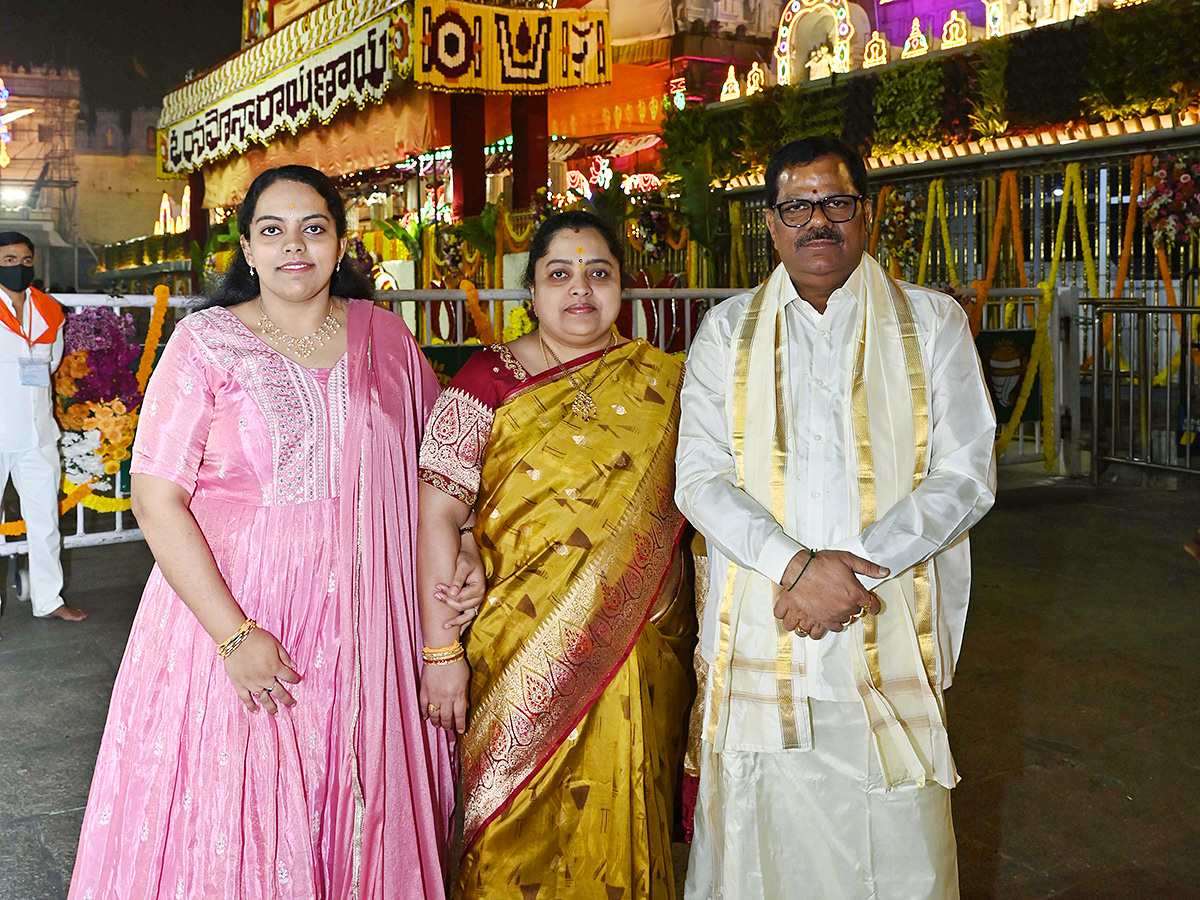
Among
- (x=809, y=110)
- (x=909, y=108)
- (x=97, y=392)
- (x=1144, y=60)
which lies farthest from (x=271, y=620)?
(x=809, y=110)

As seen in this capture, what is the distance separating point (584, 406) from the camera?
7.46 ft

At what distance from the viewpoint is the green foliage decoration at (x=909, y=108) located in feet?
40.8

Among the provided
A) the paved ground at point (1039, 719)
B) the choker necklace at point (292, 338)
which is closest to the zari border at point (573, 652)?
the paved ground at point (1039, 719)

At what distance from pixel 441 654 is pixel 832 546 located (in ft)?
2.67

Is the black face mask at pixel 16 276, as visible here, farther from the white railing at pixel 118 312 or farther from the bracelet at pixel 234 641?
the bracelet at pixel 234 641

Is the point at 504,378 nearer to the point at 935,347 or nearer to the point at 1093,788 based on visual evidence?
the point at 935,347

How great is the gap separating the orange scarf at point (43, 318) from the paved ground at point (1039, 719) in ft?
4.16

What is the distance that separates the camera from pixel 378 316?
2.29m

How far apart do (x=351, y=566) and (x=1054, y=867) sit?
1.83m

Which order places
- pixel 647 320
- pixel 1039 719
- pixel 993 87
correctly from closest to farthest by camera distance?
pixel 1039 719, pixel 647 320, pixel 993 87

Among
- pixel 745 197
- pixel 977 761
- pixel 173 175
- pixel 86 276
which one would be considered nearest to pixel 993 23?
pixel 745 197

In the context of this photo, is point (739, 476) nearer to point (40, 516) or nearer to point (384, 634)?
point (384, 634)

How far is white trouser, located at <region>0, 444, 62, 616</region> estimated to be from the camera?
4.97m

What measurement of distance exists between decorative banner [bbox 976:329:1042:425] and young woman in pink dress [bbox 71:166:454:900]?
22.3ft
